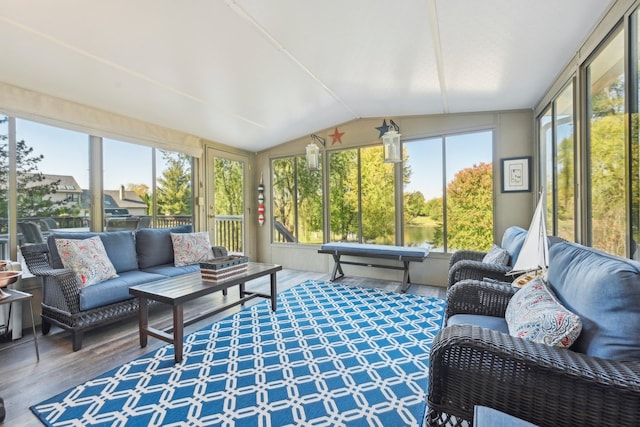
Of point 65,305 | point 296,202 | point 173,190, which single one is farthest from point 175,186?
point 65,305

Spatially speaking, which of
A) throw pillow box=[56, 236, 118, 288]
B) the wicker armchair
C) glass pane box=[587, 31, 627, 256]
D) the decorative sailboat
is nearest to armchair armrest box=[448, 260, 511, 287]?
the decorative sailboat

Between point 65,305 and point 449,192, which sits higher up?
point 449,192

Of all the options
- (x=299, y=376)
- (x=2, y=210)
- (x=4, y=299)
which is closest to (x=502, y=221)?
(x=299, y=376)

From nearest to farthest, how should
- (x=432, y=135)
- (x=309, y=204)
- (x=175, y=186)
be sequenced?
(x=432, y=135)
(x=175, y=186)
(x=309, y=204)

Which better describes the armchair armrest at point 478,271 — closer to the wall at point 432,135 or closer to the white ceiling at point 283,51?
the wall at point 432,135

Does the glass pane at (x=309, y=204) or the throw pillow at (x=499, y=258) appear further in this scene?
the glass pane at (x=309, y=204)

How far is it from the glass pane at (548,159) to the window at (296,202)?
3.16 m

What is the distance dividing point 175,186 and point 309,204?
2.21 metres

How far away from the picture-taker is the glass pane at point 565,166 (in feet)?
8.64

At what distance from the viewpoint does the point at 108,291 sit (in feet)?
8.67

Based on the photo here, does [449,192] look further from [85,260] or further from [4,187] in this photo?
[4,187]

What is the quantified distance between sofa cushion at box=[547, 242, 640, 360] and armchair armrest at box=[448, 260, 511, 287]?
3.71 feet

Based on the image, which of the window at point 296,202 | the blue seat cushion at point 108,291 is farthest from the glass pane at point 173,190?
the window at point 296,202

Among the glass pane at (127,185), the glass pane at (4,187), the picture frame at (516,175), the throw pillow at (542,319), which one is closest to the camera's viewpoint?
the throw pillow at (542,319)
